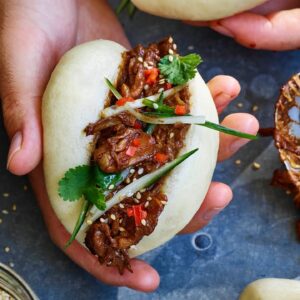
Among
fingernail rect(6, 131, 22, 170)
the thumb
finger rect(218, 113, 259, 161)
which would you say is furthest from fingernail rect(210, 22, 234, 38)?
fingernail rect(6, 131, 22, 170)

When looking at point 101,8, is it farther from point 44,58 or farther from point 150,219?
point 150,219

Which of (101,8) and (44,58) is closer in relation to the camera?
(44,58)

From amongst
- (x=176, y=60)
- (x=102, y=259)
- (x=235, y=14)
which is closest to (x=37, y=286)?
(x=102, y=259)

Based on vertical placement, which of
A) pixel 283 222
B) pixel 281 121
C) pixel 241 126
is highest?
pixel 241 126

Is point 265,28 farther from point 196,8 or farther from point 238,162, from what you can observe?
point 238,162

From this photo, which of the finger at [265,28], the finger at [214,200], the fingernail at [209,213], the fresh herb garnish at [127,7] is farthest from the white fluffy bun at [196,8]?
the fingernail at [209,213]

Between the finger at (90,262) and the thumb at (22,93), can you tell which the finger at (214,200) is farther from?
the thumb at (22,93)

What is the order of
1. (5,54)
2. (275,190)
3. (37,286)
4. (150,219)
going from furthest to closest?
(275,190)
(37,286)
(5,54)
(150,219)
